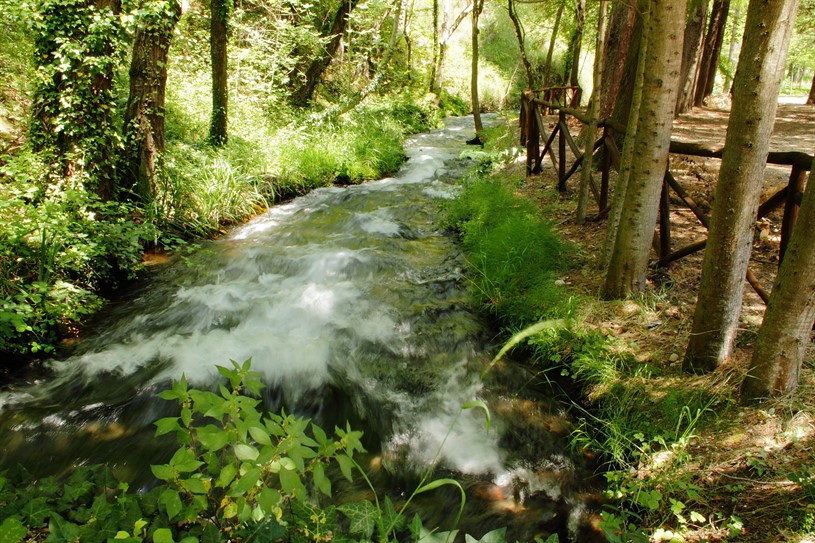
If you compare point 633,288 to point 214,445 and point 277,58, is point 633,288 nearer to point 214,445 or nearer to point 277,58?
point 214,445

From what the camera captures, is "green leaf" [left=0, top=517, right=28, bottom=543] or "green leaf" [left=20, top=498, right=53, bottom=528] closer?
"green leaf" [left=0, top=517, right=28, bottom=543]

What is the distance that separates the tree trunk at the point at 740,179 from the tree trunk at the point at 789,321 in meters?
0.34

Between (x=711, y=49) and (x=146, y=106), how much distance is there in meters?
18.9

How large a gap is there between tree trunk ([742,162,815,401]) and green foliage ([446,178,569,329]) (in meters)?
1.68

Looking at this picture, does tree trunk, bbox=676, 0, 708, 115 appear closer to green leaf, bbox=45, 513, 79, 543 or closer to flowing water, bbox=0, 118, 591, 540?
flowing water, bbox=0, 118, 591, 540

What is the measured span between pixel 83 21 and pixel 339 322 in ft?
14.5

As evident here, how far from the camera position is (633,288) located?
4.30 meters

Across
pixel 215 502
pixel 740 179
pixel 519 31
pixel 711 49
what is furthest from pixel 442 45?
pixel 215 502

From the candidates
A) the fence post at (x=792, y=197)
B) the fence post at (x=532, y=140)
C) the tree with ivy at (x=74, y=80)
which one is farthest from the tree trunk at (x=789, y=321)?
the tree with ivy at (x=74, y=80)

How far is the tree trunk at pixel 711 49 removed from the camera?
15.0 metres

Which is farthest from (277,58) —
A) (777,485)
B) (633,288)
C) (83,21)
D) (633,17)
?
(777,485)

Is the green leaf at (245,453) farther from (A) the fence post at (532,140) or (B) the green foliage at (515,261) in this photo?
(A) the fence post at (532,140)

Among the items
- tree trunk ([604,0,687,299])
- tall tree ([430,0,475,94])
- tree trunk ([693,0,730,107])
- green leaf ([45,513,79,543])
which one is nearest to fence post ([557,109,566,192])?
tree trunk ([604,0,687,299])

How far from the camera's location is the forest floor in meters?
2.40
